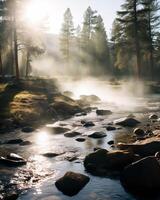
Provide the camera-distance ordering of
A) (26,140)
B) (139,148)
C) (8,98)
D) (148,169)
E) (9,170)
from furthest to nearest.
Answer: (8,98), (26,140), (139,148), (9,170), (148,169)

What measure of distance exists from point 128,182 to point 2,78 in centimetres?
3307

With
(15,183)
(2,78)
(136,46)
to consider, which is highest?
(136,46)

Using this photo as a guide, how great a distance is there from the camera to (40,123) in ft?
92.0

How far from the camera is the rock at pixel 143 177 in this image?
1330cm

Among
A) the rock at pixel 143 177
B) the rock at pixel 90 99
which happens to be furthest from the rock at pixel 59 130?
the rock at pixel 90 99

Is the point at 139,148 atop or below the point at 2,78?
below

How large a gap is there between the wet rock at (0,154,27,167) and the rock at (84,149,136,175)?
2.85 m

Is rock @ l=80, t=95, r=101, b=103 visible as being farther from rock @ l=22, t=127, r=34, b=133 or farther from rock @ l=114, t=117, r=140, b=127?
rock @ l=22, t=127, r=34, b=133

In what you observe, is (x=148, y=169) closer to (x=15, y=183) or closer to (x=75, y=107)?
(x=15, y=183)

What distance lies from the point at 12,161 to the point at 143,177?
5.93 meters

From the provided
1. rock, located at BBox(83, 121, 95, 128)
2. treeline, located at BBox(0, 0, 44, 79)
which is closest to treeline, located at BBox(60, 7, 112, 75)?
treeline, located at BBox(0, 0, 44, 79)

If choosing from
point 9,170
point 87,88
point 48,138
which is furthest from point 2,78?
point 9,170

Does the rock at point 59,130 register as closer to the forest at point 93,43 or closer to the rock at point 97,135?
the rock at point 97,135

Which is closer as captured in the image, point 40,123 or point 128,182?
point 128,182
